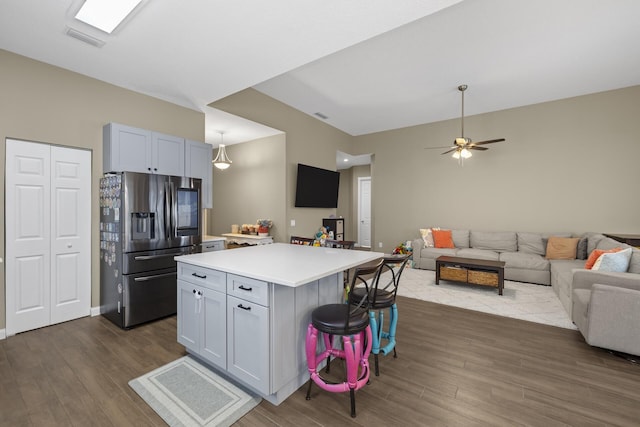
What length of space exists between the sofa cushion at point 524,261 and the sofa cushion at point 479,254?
0.11 meters

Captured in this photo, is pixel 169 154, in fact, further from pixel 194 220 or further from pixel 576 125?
pixel 576 125

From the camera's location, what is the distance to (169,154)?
3.79 meters

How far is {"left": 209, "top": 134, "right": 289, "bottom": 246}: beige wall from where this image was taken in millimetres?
5566

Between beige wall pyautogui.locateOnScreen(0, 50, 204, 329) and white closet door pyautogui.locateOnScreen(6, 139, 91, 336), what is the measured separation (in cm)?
7

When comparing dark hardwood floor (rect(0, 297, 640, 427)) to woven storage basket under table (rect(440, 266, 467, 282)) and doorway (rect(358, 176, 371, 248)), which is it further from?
doorway (rect(358, 176, 371, 248))

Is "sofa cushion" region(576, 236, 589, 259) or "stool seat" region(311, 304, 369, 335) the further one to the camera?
"sofa cushion" region(576, 236, 589, 259)

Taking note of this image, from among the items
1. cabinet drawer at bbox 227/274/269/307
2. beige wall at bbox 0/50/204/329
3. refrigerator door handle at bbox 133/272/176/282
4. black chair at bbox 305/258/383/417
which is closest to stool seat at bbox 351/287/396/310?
black chair at bbox 305/258/383/417

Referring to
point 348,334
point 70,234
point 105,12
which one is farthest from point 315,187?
point 348,334

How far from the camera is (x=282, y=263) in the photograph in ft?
7.04

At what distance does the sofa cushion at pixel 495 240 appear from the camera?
550cm

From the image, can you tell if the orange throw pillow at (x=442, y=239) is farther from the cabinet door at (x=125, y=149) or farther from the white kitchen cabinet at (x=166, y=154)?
the cabinet door at (x=125, y=149)

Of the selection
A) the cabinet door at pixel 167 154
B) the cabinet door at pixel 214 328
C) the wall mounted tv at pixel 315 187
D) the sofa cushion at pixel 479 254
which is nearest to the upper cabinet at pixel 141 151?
the cabinet door at pixel 167 154

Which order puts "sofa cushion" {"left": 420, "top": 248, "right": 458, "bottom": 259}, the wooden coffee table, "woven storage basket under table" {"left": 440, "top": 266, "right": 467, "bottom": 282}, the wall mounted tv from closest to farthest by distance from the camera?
the wooden coffee table → "woven storage basket under table" {"left": 440, "top": 266, "right": 467, "bottom": 282} → "sofa cushion" {"left": 420, "top": 248, "right": 458, "bottom": 259} → the wall mounted tv

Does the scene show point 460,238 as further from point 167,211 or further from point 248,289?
point 167,211
